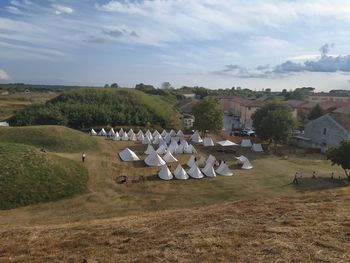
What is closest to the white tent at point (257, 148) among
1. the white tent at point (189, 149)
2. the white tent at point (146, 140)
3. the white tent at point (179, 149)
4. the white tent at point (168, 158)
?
the white tent at point (189, 149)

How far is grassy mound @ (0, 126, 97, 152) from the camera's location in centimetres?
3784

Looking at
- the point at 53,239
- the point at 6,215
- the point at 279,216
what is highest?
the point at 279,216

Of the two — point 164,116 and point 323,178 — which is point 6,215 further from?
point 164,116

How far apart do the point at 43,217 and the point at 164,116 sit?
44180 mm

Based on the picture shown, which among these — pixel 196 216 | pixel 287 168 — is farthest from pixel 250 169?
pixel 196 216

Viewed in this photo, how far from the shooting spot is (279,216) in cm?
1525

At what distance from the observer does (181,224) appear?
591 inches

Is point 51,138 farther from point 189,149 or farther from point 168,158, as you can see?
point 189,149

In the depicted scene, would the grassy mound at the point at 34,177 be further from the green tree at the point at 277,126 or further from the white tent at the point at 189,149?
the green tree at the point at 277,126

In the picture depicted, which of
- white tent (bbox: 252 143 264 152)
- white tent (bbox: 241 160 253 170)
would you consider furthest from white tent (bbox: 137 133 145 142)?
white tent (bbox: 241 160 253 170)

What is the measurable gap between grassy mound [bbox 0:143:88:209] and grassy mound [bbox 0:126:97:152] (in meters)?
8.34

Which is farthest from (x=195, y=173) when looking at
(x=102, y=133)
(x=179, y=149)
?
(x=102, y=133)

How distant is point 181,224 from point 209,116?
3465cm

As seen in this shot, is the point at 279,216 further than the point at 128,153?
No
